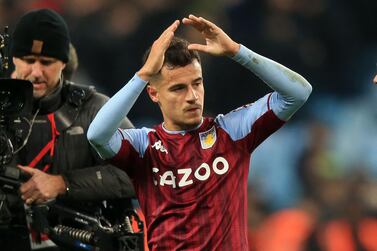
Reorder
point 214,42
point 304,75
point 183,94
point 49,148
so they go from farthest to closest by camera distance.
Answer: point 304,75
point 49,148
point 183,94
point 214,42

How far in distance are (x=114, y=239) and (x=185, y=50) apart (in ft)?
2.98

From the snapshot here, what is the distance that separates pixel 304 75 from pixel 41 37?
2123 millimetres

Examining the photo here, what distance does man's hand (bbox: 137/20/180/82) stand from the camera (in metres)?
3.27

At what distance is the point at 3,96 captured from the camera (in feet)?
13.1

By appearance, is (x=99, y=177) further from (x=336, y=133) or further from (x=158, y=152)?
(x=336, y=133)

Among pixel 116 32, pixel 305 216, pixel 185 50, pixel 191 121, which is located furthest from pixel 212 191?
pixel 116 32

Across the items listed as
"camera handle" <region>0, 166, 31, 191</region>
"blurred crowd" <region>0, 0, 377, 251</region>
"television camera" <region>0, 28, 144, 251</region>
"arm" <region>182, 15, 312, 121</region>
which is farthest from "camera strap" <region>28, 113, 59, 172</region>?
"blurred crowd" <region>0, 0, 377, 251</region>

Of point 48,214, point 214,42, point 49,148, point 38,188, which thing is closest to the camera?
point 214,42

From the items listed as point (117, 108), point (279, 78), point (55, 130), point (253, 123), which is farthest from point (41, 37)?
point (279, 78)

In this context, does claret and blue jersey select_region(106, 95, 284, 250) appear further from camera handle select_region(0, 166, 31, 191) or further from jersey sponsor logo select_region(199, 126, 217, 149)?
camera handle select_region(0, 166, 31, 191)

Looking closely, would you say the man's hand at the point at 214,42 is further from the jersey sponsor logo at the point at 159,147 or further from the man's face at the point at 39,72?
the man's face at the point at 39,72

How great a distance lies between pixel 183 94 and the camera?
11.1 feet

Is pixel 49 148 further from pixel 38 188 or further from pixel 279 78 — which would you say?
pixel 279 78

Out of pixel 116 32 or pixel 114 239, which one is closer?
pixel 114 239
